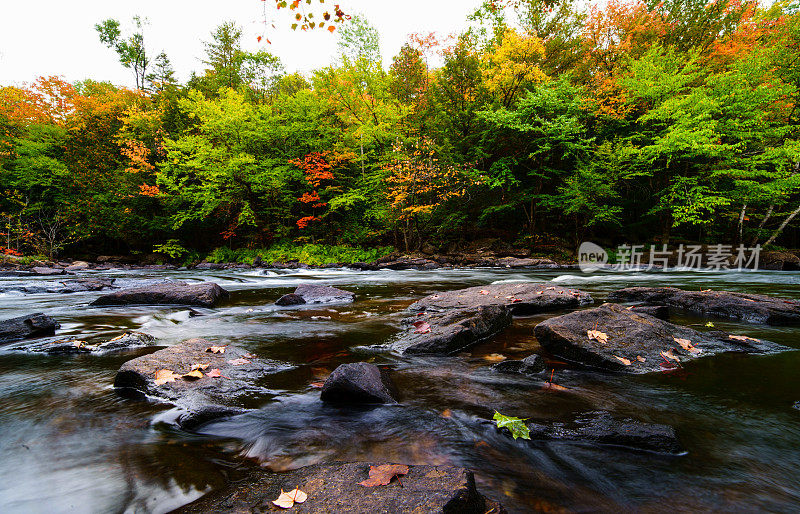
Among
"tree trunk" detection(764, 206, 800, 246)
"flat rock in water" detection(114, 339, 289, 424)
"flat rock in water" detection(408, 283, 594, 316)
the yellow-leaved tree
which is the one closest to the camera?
"flat rock in water" detection(114, 339, 289, 424)

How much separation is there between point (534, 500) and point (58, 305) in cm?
954

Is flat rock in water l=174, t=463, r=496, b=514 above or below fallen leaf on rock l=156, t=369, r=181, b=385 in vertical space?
above

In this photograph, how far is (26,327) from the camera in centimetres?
456

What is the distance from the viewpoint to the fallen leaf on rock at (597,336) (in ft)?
11.0

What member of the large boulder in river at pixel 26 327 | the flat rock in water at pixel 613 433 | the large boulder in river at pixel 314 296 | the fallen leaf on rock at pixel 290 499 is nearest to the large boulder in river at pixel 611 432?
the flat rock in water at pixel 613 433

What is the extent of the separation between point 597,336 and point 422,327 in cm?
199

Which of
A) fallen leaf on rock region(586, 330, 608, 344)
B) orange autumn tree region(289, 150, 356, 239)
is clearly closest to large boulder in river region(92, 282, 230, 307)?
fallen leaf on rock region(586, 330, 608, 344)

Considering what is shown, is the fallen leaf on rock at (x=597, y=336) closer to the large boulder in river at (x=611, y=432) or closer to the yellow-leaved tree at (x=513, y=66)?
the large boulder in river at (x=611, y=432)

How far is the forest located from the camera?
15664 mm

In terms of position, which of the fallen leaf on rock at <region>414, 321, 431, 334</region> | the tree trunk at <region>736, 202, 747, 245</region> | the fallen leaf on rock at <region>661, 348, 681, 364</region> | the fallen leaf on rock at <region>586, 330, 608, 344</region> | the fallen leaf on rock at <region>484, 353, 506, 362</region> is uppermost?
the tree trunk at <region>736, 202, 747, 245</region>

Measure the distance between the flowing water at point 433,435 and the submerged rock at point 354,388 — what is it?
0.32ft

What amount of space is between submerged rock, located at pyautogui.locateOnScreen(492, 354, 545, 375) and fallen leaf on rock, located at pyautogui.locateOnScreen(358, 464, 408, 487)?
1794mm

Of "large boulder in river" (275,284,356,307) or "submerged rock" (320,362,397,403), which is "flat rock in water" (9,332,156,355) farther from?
"submerged rock" (320,362,397,403)

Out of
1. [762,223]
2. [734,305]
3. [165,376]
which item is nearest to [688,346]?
[734,305]
